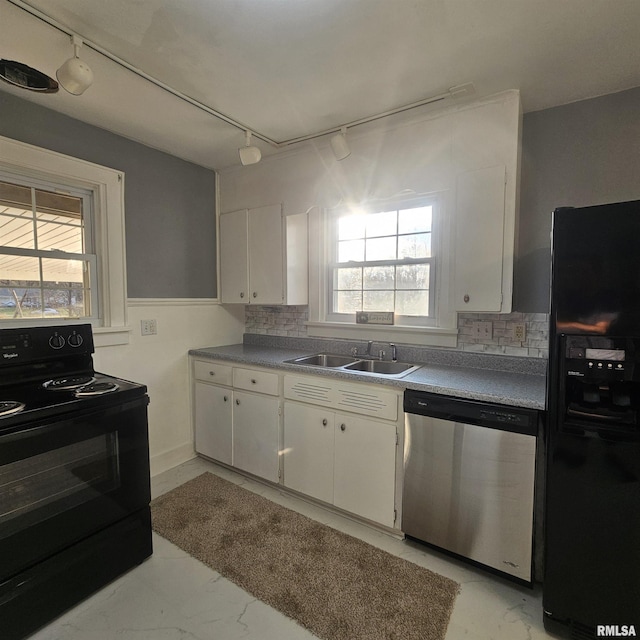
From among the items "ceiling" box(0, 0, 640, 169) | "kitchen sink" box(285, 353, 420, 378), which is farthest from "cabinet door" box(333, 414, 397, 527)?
"ceiling" box(0, 0, 640, 169)

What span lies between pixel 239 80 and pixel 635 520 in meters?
2.57

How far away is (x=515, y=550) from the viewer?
1608 millimetres

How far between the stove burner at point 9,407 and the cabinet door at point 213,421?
1.34 metres

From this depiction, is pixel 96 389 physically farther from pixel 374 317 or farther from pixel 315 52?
pixel 315 52

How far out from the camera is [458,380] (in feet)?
6.23

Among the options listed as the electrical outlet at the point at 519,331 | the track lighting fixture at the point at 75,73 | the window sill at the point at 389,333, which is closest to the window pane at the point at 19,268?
the track lighting fixture at the point at 75,73

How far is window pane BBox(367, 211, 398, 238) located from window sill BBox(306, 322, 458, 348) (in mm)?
703

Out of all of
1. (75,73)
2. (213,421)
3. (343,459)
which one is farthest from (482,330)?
(75,73)

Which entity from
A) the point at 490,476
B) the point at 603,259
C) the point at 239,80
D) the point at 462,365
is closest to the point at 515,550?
the point at 490,476

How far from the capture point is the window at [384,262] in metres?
2.45

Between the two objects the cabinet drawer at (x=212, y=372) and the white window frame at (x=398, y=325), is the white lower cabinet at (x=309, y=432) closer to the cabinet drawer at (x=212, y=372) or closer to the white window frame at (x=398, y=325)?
the cabinet drawer at (x=212, y=372)

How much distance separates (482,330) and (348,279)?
107 centimetres

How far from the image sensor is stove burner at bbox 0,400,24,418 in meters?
1.36

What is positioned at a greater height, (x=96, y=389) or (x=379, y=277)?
(x=379, y=277)
